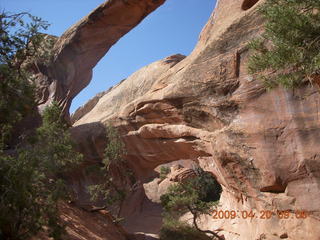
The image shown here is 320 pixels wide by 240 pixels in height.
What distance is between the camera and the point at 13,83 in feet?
23.3

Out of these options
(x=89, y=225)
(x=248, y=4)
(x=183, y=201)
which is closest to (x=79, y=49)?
(x=248, y=4)

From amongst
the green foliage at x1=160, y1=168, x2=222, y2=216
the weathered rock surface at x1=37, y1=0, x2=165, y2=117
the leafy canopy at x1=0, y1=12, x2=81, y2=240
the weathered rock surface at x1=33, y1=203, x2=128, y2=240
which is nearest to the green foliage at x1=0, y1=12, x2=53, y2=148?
the leafy canopy at x1=0, y1=12, x2=81, y2=240

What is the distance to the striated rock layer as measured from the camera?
444 inches

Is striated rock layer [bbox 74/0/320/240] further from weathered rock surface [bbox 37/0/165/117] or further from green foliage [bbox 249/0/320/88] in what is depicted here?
weathered rock surface [bbox 37/0/165/117]

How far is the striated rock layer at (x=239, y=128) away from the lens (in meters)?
11.3

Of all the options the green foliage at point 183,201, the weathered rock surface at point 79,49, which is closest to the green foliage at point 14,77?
the green foliage at point 183,201

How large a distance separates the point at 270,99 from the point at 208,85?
2982mm

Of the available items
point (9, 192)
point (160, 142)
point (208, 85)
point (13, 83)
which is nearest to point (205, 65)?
point (208, 85)

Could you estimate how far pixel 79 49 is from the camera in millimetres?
21703

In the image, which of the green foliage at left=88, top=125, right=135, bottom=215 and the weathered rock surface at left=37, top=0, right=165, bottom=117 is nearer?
the green foliage at left=88, top=125, right=135, bottom=215

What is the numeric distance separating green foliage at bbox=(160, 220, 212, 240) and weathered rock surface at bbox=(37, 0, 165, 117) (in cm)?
1111

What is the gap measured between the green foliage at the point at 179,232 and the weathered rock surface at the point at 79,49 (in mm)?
11107
